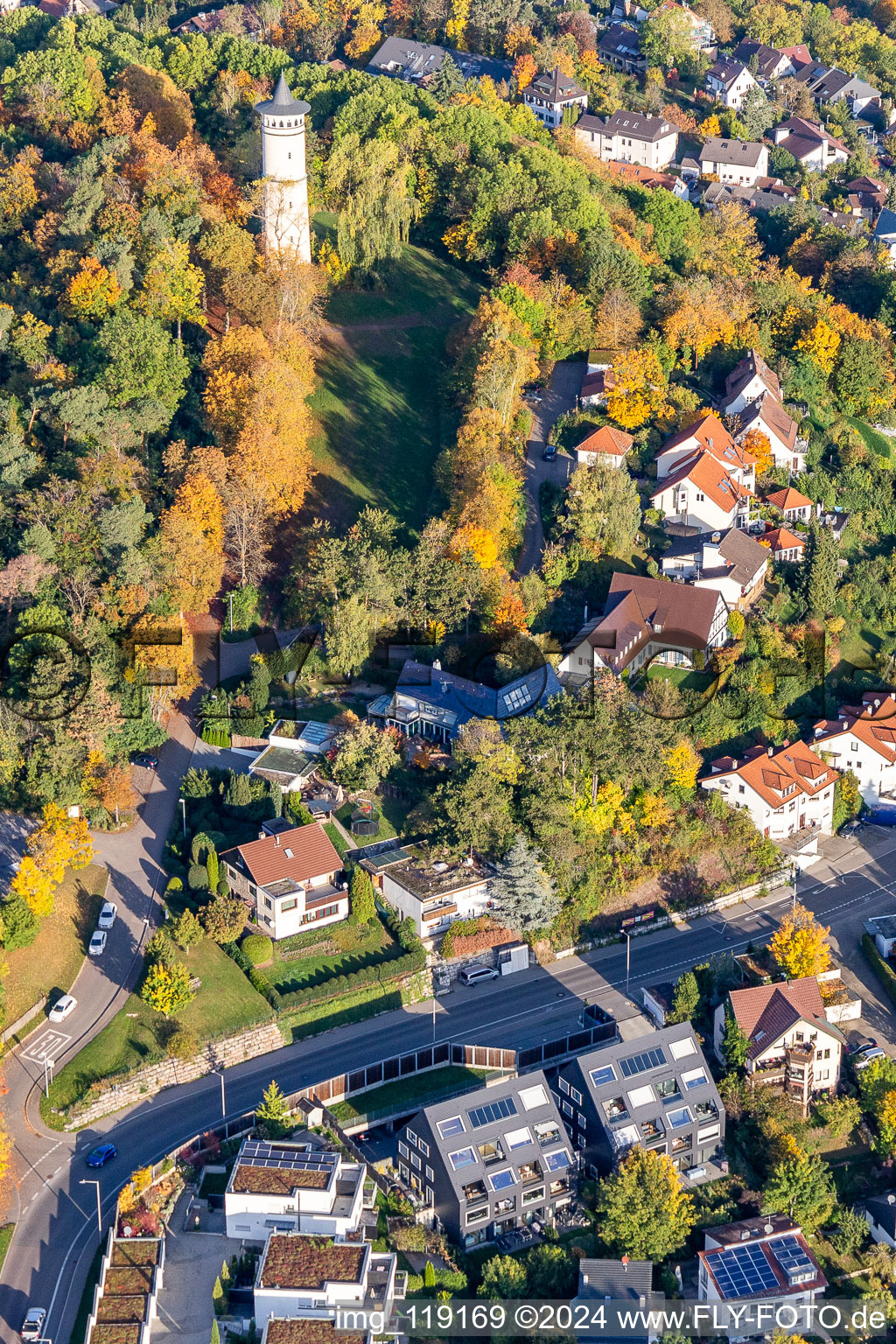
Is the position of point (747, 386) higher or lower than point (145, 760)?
higher

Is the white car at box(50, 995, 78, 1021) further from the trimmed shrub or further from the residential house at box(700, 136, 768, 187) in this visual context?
the residential house at box(700, 136, 768, 187)

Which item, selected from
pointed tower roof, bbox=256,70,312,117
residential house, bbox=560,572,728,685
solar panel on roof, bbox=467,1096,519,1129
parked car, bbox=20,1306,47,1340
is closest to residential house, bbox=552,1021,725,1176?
solar panel on roof, bbox=467,1096,519,1129

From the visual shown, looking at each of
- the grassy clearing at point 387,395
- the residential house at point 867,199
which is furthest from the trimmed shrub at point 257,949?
the residential house at point 867,199

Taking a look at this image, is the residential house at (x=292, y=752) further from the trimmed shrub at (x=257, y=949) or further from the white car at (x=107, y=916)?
the white car at (x=107, y=916)

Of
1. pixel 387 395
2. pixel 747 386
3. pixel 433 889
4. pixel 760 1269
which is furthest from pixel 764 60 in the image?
pixel 760 1269

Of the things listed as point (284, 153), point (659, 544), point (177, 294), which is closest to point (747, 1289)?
point (659, 544)

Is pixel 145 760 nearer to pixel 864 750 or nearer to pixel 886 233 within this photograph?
pixel 864 750
